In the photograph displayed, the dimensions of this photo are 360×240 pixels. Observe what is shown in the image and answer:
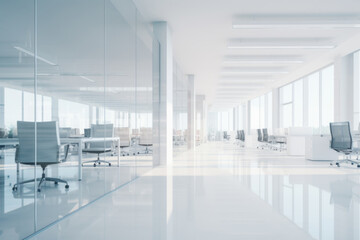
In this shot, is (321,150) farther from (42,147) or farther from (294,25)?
(42,147)

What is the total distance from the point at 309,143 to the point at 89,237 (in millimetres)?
8265

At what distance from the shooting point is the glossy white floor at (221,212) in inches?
97.3

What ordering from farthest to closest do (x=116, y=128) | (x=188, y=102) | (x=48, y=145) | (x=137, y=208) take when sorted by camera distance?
1. (x=188, y=102)
2. (x=116, y=128)
3. (x=48, y=145)
4. (x=137, y=208)

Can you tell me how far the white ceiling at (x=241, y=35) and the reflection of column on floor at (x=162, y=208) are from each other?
12.4 ft

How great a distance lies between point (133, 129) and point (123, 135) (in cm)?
37

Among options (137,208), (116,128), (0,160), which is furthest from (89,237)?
(116,128)

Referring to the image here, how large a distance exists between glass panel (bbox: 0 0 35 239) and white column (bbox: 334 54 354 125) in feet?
34.6

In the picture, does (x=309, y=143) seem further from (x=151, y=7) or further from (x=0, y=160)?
(x=0, y=160)

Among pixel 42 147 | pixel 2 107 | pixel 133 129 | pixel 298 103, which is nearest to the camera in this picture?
pixel 2 107

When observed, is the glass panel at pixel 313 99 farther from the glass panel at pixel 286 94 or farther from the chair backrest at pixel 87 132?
the chair backrest at pixel 87 132

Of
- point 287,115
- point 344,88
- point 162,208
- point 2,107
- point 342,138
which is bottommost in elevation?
point 162,208

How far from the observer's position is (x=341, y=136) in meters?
7.50

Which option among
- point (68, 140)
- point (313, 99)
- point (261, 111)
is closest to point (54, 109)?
point (68, 140)

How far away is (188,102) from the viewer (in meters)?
14.3
